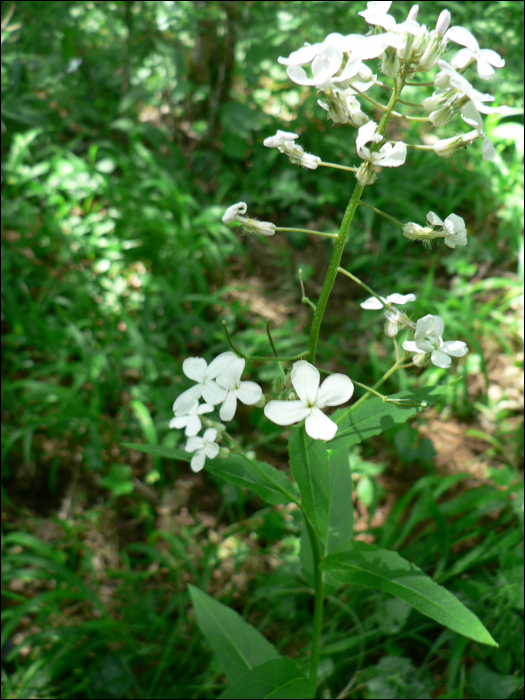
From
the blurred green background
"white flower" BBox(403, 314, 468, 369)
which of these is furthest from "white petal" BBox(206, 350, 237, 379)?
the blurred green background

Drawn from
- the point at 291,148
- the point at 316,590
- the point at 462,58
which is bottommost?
the point at 316,590

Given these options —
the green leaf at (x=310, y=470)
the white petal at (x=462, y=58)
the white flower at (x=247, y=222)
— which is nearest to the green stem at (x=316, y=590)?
the green leaf at (x=310, y=470)

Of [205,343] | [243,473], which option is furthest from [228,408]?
[205,343]

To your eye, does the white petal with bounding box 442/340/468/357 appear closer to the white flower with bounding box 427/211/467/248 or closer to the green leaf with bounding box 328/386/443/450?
the green leaf with bounding box 328/386/443/450

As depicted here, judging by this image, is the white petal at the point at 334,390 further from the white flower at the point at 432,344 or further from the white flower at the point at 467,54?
the white flower at the point at 467,54

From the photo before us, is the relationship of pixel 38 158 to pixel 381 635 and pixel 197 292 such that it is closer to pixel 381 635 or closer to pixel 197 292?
pixel 197 292

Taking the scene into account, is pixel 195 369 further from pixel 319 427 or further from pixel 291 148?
pixel 291 148
